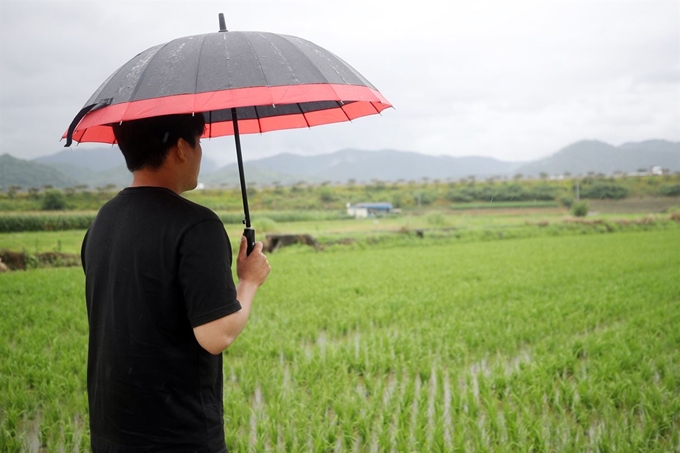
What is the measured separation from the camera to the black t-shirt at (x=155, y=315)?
1066 millimetres

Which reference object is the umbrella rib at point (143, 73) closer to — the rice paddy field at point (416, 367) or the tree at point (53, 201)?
the rice paddy field at point (416, 367)

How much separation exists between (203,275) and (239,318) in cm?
13

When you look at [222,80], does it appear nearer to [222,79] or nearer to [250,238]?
[222,79]

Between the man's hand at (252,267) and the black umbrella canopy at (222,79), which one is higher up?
the black umbrella canopy at (222,79)

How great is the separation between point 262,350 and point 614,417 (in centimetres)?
251

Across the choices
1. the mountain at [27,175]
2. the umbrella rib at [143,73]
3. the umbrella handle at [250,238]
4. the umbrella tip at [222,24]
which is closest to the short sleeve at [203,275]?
the umbrella handle at [250,238]

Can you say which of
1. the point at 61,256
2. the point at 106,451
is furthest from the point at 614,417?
the point at 61,256

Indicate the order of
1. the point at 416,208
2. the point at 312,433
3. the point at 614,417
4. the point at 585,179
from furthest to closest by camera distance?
the point at 416,208
the point at 585,179
the point at 614,417
the point at 312,433

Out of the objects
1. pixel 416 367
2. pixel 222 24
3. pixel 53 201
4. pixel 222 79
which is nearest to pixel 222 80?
pixel 222 79

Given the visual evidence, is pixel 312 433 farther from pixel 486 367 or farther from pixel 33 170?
pixel 33 170

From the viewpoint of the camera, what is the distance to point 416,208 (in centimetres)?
2267

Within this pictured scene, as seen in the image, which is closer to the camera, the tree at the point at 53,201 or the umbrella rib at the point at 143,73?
the umbrella rib at the point at 143,73

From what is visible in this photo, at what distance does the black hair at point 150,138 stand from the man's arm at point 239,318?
1.06 ft

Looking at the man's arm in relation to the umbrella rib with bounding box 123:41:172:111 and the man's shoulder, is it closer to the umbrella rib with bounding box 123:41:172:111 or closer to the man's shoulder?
the man's shoulder
